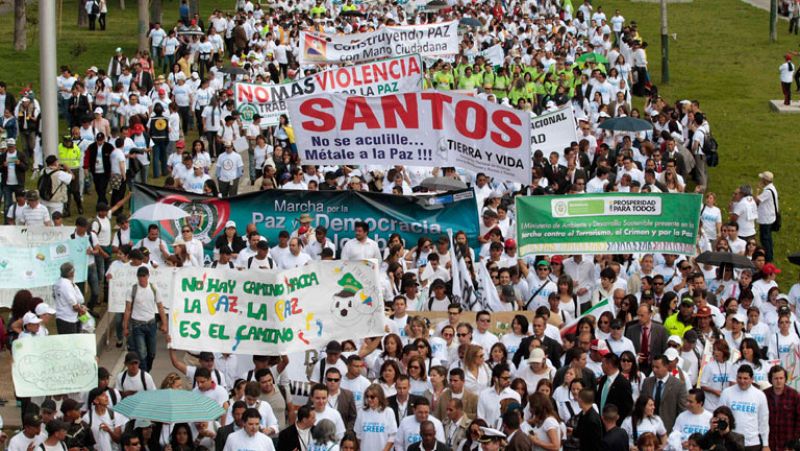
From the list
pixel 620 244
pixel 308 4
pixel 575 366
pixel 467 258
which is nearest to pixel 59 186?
pixel 467 258

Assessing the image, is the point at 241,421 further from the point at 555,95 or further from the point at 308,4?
the point at 308,4

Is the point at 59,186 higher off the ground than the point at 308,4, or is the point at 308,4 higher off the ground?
the point at 308,4

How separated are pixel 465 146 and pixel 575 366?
5.76 meters

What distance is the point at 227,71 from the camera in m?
34.5

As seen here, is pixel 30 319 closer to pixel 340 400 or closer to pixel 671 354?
pixel 340 400

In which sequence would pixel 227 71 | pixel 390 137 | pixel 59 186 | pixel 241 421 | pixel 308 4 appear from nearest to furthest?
pixel 241 421 → pixel 390 137 → pixel 59 186 → pixel 227 71 → pixel 308 4

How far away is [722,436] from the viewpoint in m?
14.2

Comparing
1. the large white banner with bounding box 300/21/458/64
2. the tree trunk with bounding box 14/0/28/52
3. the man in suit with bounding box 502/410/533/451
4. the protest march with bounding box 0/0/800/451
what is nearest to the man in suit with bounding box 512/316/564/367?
the protest march with bounding box 0/0/800/451

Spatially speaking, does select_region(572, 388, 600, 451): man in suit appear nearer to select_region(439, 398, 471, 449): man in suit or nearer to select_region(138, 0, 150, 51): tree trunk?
select_region(439, 398, 471, 449): man in suit

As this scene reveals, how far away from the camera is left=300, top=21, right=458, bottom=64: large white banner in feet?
109

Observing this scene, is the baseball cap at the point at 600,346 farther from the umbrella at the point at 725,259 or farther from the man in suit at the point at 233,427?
the umbrella at the point at 725,259

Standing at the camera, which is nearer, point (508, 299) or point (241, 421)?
point (241, 421)

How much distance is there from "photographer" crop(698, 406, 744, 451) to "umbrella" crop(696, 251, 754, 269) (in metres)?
5.53

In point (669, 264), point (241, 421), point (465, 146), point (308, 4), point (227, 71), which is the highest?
point (308, 4)
